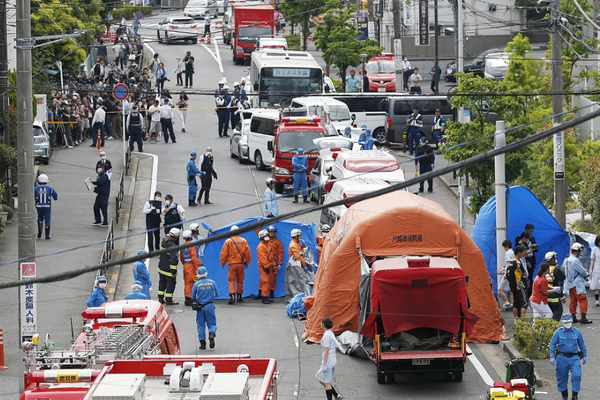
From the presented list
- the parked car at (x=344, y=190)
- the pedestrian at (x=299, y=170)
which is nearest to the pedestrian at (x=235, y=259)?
the parked car at (x=344, y=190)

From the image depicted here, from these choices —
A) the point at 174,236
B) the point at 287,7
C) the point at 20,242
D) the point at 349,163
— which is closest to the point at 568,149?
the point at 349,163

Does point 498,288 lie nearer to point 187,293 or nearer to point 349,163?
point 187,293

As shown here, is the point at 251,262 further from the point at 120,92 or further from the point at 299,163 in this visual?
the point at 120,92

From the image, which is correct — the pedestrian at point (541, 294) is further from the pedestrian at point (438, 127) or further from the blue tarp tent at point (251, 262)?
the pedestrian at point (438, 127)

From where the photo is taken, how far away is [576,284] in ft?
70.0

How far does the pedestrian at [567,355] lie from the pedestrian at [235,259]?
8.50 meters

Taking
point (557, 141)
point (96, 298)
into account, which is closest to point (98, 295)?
point (96, 298)

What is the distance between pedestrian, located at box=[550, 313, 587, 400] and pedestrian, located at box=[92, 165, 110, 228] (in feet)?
51.3

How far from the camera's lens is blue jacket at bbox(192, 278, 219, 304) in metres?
19.8

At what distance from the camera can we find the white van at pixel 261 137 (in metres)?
37.2

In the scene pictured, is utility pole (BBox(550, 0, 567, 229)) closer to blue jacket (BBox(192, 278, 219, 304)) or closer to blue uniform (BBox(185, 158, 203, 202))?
blue jacket (BBox(192, 278, 219, 304))

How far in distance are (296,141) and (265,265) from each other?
11.4 metres

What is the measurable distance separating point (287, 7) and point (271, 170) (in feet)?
108

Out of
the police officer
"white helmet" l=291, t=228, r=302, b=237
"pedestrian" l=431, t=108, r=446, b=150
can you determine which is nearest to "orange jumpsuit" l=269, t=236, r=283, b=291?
"white helmet" l=291, t=228, r=302, b=237
